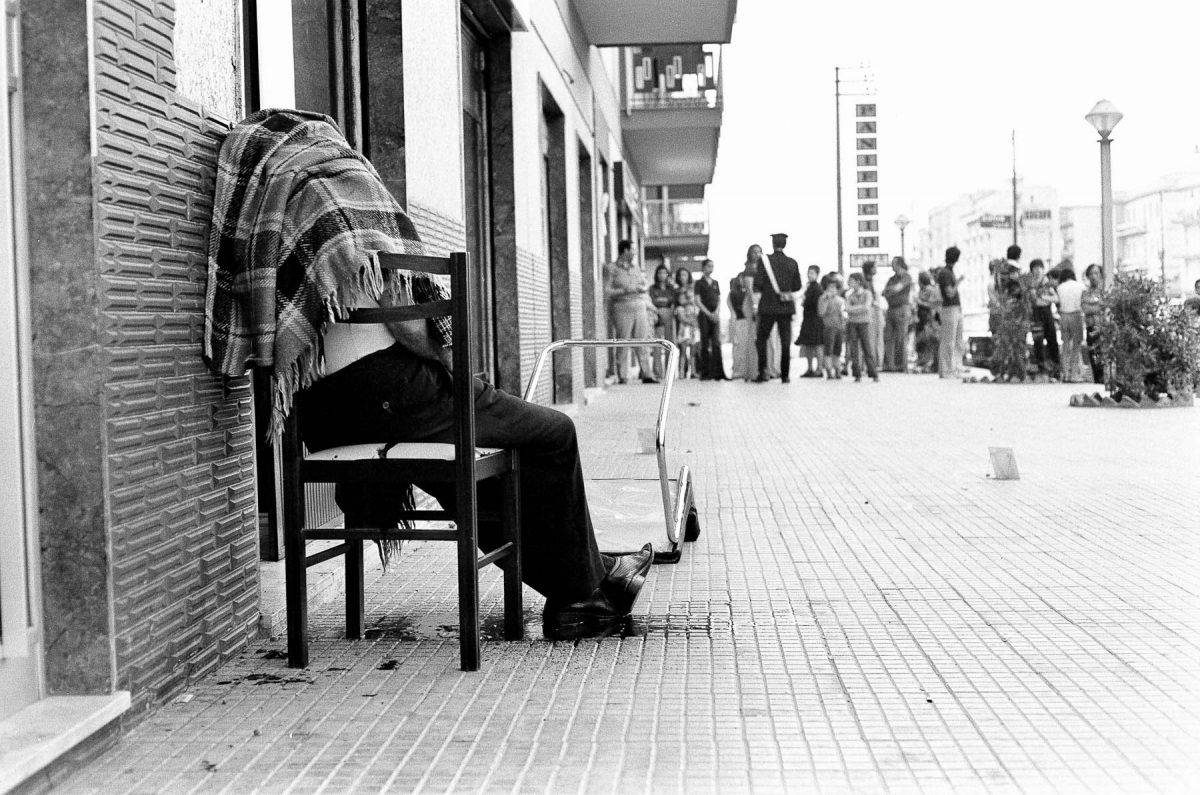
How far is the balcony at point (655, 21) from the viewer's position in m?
17.8

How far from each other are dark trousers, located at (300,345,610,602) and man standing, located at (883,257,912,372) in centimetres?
1860

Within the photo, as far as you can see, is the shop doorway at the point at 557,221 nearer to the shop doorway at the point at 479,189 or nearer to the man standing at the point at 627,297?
the man standing at the point at 627,297

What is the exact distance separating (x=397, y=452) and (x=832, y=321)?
1864 centimetres

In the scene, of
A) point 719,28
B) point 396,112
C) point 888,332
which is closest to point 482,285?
point 396,112

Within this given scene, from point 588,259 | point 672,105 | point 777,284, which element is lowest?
point 777,284

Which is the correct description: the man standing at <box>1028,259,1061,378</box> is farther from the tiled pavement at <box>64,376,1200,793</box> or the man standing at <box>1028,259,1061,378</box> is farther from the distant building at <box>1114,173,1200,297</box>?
the distant building at <box>1114,173,1200,297</box>

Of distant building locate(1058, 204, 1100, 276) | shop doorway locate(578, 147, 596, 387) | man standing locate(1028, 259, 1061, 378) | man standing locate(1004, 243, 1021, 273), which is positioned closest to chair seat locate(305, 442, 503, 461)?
shop doorway locate(578, 147, 596, 387)

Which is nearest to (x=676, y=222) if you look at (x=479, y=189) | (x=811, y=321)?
(x=811, y=321)

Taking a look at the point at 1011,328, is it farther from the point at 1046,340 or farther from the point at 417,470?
the point at 417,470

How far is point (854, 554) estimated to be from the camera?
527 centimetres

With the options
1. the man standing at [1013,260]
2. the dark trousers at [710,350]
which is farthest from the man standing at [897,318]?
the dark trousers at [710,350]

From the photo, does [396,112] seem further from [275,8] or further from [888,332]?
[888,332]

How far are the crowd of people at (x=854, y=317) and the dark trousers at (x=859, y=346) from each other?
0.03 meters

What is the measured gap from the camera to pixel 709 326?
20.9 m
